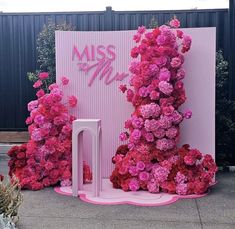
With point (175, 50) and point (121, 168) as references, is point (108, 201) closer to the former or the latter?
point (121, 168)

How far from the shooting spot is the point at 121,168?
665cm

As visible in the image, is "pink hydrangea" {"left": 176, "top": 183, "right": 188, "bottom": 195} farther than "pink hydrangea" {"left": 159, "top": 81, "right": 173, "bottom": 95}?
No

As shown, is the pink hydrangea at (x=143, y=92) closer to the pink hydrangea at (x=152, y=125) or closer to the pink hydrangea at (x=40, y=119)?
the pink hydrangea at (x=152, y=125)

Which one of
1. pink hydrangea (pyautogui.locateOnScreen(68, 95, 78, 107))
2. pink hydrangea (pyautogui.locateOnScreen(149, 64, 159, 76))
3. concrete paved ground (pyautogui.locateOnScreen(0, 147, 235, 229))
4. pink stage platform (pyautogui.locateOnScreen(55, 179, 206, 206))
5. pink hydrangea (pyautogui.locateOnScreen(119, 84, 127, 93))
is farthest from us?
pink hydrangea (pyautogui.locateOnScreen(68, 95, 78, 107))

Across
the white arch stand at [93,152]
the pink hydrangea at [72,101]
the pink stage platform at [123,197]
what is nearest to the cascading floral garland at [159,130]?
the pink stage platform at [123,197]

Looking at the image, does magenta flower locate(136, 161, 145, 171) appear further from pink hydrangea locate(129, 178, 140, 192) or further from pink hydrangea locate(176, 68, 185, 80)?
pink hydrangea locate(176, 68, 185, 80)

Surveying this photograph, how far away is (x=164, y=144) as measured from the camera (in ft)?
21.4

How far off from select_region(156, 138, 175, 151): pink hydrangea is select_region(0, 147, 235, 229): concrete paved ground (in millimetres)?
803

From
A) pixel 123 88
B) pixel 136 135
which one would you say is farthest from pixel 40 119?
pixel 136 135

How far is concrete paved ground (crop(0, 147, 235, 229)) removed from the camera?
16.7ft

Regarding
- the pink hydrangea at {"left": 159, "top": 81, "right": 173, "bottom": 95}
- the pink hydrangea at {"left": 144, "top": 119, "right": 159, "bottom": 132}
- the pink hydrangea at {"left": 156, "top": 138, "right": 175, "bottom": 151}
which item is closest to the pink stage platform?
the pink hydrangea at {"left": 156, "top": 138, "right": 175, "bottom": 151}

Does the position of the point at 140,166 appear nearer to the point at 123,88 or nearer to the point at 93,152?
the point at 93,152

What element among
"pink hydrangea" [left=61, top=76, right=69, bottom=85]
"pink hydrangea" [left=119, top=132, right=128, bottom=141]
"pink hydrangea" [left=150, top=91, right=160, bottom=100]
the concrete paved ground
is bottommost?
the concrete paved ground

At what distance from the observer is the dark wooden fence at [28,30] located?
8.48 m
